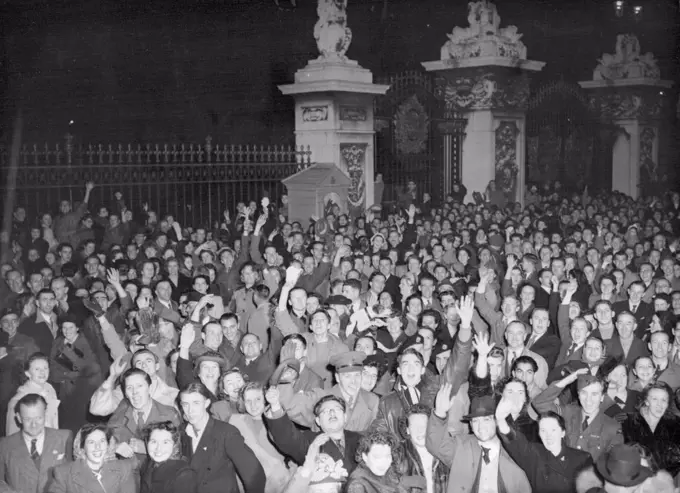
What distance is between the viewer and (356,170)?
17562mm

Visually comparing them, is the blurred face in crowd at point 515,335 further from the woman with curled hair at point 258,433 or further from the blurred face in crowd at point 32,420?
the blurred face in crowd at point 32,420

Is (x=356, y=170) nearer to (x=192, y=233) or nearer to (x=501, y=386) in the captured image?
(x=192, y=233)

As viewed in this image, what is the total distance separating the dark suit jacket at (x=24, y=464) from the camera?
519cm

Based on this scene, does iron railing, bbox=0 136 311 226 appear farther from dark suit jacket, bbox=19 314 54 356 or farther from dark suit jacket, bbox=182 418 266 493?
dark suit jacket, bbox=182 418 266 493

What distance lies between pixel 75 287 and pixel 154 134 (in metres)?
15.2

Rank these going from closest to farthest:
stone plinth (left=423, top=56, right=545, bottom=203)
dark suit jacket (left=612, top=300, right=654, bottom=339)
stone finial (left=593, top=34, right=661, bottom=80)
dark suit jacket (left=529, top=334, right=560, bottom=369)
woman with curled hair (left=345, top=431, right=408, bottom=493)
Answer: woman with curled hair (left=345, top=431, right=408, bottom=493) < dark suit jacket (left=529, top=334, right=560, bottom=369) < dark suit jacket (left=612, top=300, right=654, bottom=339) < stone plinth (left=423, top=56, right=545, bottom=203) < stone finial (left=593, top=34, right=661, bottom=80)

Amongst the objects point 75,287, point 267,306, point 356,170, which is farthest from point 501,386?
point 356,170

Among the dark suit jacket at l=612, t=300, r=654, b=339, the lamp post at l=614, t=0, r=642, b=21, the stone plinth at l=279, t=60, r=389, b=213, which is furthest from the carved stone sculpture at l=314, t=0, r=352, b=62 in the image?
the lamp post at l=614, t=0, r=642, b=21

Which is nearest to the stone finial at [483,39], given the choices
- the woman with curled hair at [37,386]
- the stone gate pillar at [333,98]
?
the stone gate pillar at [333,98]

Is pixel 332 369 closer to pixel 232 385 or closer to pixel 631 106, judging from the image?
pixel 232 385

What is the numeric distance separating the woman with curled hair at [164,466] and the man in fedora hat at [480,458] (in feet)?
4.67

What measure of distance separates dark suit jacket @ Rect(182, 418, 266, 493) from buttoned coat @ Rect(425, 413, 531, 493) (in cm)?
104

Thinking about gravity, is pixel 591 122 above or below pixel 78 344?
above

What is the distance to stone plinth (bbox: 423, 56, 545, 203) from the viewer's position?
67.3ft
